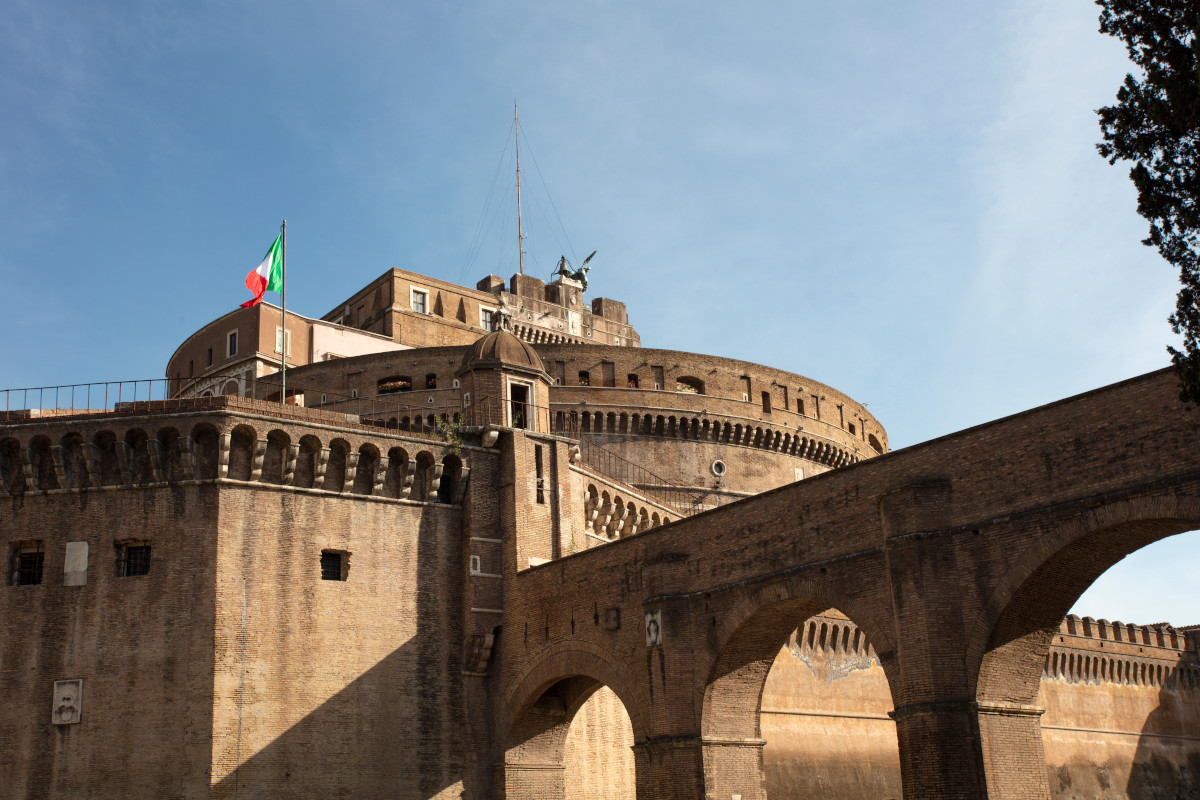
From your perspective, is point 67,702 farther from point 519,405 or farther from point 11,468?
point 519,405

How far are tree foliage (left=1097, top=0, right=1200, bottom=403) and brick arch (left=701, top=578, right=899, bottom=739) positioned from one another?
25.8 ft

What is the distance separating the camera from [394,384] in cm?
4694

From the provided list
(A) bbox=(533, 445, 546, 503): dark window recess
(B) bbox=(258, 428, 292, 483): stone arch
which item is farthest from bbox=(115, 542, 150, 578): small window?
(A) bbox=(533, 445, 546, 503): dark window recess

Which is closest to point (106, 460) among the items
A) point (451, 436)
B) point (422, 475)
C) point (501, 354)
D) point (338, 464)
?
point (338, 464)

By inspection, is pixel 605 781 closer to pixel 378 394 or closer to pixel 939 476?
pixel 939 476

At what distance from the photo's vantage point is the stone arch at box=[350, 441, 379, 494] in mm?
27578

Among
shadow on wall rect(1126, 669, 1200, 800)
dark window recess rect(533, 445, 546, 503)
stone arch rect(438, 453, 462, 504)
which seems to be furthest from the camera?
shadow on wall rect(1126, 669, 1200, 800)

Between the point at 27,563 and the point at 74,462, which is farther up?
the point at 74,462

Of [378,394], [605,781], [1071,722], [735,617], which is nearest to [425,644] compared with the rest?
[605,781]

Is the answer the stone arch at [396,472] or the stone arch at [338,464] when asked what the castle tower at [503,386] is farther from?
the stone arch at [338,464]

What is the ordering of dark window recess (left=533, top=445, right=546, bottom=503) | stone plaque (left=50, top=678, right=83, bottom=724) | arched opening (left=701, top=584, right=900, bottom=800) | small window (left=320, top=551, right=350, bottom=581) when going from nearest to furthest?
stone plaque (left=50, top=678, right=83, bottom=724), small window (left=320, top=551, right=350, bottom=581), dark window recess (left=533, top=445, right=546, bottom=503), arched opening (left=701, top=584, right=900, bottom=800)

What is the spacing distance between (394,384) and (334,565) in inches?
802

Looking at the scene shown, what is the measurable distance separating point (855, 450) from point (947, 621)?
36.6 metres

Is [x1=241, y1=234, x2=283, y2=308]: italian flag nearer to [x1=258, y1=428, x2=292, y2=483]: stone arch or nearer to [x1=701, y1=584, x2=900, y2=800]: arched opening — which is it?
[x1=258, y1=428, x2=292, y2=483]: stone arch
